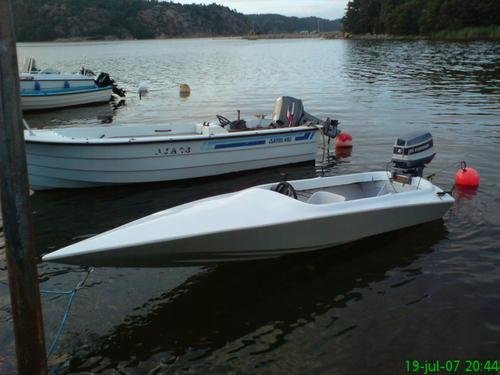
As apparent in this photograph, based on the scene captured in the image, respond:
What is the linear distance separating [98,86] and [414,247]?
2209cm

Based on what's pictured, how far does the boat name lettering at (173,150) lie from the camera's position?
1115 centimetres

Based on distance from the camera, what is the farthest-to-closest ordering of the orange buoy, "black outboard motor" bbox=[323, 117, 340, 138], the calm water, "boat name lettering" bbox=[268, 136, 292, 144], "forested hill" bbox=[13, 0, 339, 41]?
1. "forested hill" bbox=[13, 0, 339, 41]
2. "black outboard motor" bbox=[323, 117, 340, 138]
3. "boat name lettering" bbox=[268, 136, 292, 144]
4. the orange buoy
5. the calm water

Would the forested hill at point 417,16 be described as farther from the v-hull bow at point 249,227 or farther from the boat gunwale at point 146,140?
the v-hull bow at point 249,227

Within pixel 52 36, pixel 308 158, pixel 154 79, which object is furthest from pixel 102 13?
pixel 308 158

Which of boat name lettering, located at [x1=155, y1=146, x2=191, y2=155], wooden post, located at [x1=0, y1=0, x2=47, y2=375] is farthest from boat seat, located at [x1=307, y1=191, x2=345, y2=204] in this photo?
wooden post, located at [x1=0, y1=0, x2=47, y2=375]

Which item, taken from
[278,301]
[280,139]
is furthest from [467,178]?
[278,301]

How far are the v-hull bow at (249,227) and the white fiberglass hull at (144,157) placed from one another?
161 inches

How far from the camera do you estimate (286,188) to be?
7516 mm

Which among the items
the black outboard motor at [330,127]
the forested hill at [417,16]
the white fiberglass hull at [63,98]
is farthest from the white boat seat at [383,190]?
the forested hill at [417,16]

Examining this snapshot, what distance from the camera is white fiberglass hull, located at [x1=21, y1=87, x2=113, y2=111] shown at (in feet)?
74.0

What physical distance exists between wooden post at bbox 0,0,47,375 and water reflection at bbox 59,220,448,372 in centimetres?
112

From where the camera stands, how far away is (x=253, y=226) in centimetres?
618

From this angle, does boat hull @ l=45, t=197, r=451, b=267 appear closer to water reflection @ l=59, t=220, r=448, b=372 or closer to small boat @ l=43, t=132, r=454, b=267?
small boat @ l=43, t=132, r=454, b=267

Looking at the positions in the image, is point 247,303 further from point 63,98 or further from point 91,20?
point 91,20
